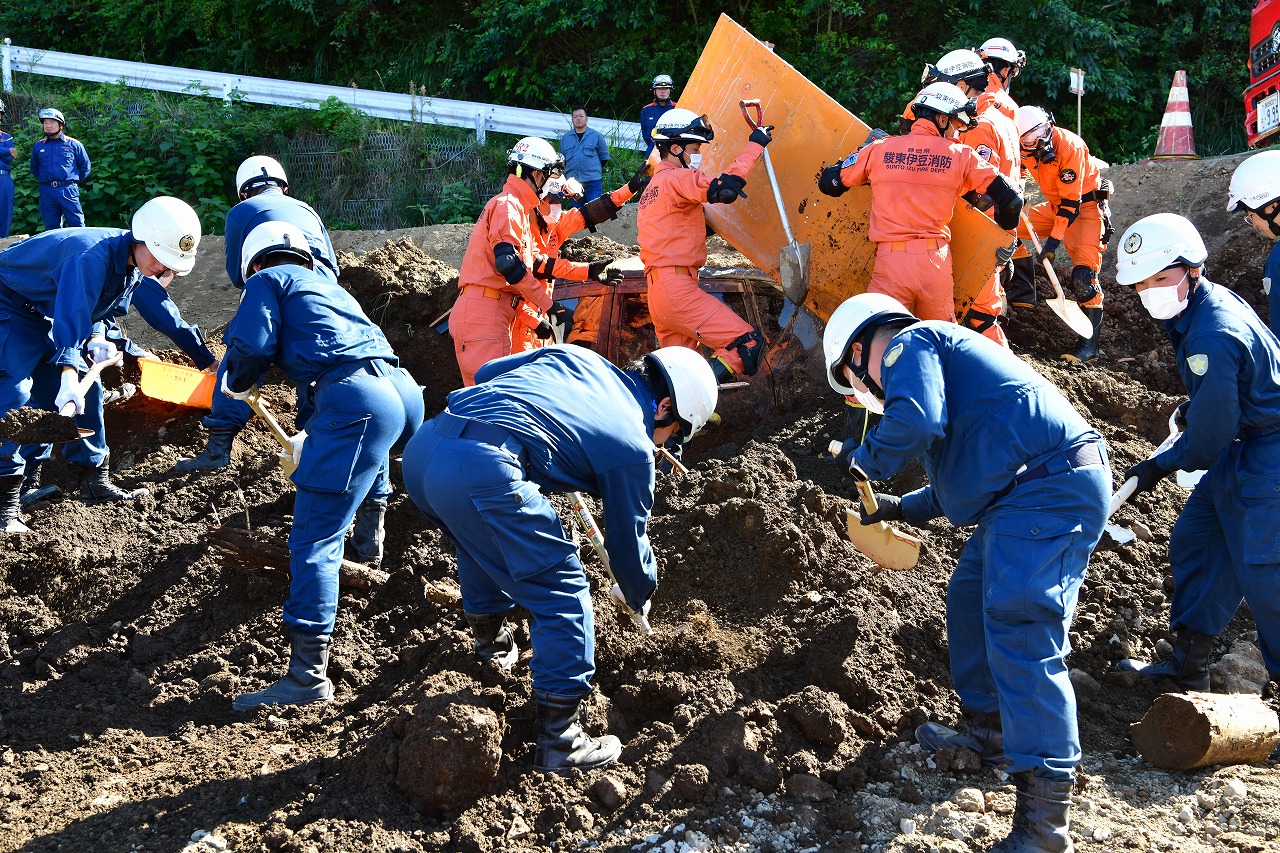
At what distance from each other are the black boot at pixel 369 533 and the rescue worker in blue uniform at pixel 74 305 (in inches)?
63.6

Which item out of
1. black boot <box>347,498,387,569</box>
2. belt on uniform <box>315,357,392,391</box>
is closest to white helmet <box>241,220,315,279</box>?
belt on uniform <box>315,357,392,391</box>

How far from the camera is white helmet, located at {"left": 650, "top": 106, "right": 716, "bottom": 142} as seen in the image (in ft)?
23.5

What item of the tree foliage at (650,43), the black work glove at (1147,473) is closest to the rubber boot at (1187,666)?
the black work glove at (1147,473)

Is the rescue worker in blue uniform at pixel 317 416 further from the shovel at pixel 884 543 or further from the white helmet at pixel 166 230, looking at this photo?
the shovel at pixel 884 543

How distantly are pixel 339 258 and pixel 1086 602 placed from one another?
668 centimetres

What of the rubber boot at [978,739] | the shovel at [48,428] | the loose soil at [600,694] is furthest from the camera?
the shovel at [48,428]

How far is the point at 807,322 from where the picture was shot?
25.4ft

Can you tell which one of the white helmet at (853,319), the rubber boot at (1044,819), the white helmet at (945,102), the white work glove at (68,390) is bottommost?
the rubber boot at (1044,819)

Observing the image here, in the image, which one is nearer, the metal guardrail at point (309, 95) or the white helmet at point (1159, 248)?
the white helmet at point (1159, 248)

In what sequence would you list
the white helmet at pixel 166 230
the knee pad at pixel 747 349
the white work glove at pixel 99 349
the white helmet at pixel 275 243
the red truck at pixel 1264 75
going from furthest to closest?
the red truck at pixel 1264 75 < the knee pad at pixel 747 349 < the white work glove at pixel 99 349 < the white helmet at pixel 166 230 < the white helmet at pixel 275 243

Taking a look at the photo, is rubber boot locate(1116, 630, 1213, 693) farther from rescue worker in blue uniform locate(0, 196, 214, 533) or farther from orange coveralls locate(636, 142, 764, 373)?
rescue worker in blue uniform locate(0, 196, 214, 533)

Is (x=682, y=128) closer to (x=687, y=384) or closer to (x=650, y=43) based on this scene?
(x=687, y=384)

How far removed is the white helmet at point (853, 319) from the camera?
4008 mm

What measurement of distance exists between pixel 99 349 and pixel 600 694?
3.79 m
